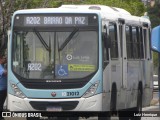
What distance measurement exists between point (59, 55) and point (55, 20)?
0.93 metres

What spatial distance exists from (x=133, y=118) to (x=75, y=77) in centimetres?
448

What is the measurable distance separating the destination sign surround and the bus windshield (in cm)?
21

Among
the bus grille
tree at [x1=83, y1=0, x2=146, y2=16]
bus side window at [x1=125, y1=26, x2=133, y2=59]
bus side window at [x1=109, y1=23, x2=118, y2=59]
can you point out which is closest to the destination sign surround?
bus side window at [x1=109, y1=23, x2=118, y2=59]

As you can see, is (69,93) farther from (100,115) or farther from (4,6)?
(4,6)

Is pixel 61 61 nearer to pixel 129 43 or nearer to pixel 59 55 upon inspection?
pixel 59 55

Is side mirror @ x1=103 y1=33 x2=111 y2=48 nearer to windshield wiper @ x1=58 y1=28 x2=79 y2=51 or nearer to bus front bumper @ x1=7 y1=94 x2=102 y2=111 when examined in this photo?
windshield wiper @ x1=58 y1=28 x2=79 y2=51

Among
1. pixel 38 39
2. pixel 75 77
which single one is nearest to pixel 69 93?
pixel 75 77

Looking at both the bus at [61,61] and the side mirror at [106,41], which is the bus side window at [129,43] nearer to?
the bus at [61,61]

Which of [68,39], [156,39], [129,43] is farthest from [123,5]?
[156,39]

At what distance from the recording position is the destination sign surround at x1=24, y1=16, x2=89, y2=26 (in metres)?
17.0

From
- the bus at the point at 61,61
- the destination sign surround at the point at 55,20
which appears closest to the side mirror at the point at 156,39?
the bus at the point at 61,61

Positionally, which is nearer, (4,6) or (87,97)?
(87,97)

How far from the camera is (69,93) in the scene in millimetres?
16516

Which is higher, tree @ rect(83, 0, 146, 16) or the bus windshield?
tree @ rect(83, 0, 146, 16)
